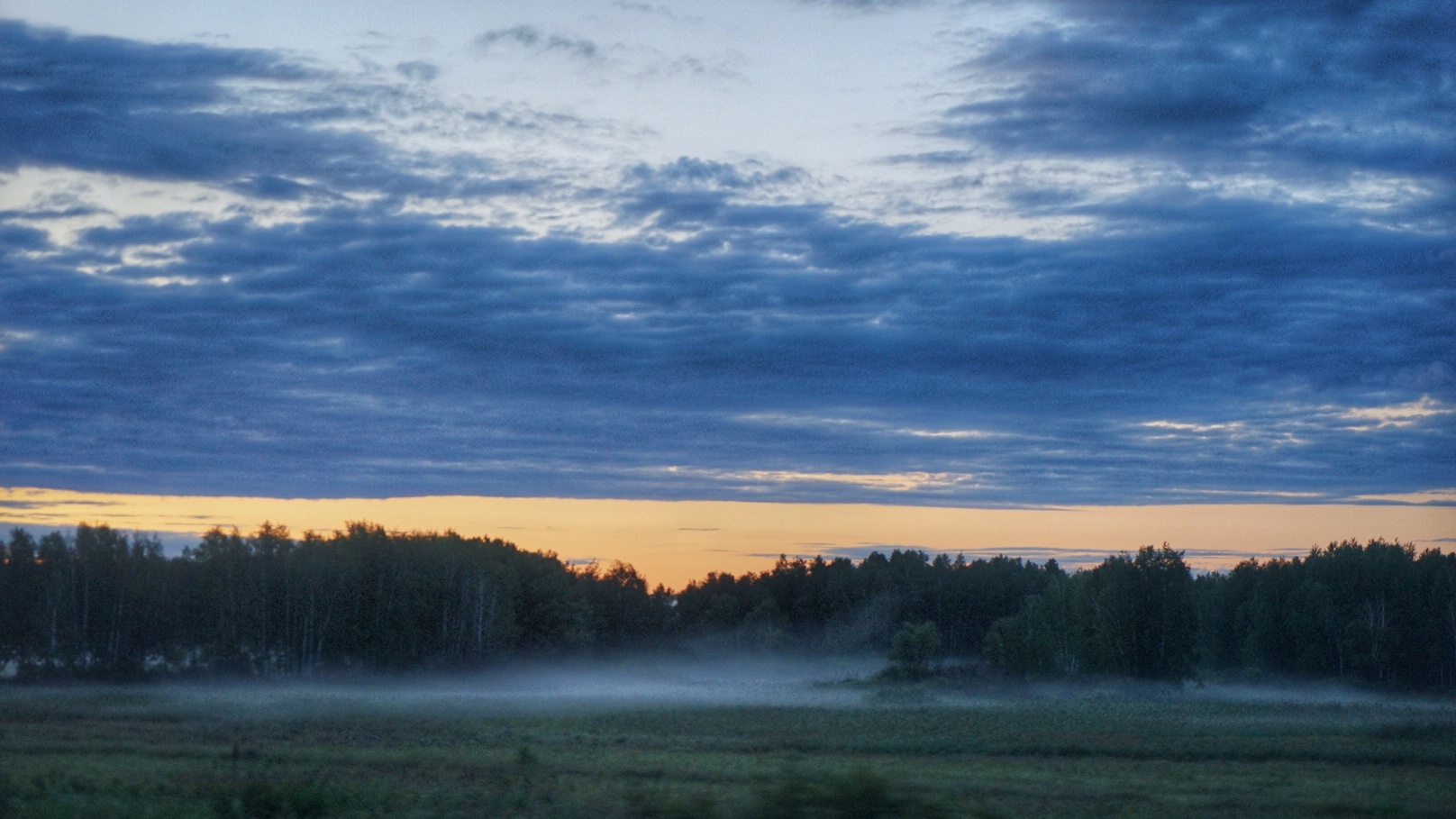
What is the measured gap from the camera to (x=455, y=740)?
37.1 metres

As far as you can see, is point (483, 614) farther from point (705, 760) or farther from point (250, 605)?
point (705, 760)

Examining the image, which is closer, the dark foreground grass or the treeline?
the dark foreground grass

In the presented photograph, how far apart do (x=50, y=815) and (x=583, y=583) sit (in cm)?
11832

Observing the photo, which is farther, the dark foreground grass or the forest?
the forest

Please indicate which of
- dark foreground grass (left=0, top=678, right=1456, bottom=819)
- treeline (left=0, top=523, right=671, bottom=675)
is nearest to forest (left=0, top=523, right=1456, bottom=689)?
treeline (left=0, top=523, right=671, bottom=675)

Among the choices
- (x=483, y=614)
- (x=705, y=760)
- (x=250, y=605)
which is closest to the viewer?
(x=705, y=760)

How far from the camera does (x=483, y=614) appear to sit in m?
94.5

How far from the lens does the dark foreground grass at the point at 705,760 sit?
1431 cm

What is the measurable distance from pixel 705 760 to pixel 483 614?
6750 centimetres

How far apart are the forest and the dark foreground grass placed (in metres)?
17.9

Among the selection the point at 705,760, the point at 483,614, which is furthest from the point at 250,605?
the point at 705,760

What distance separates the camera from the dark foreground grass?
14.3 metres

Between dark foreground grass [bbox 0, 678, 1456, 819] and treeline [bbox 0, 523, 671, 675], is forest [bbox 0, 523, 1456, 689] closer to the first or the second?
treeline [bbox 0, 523, 671, 675]

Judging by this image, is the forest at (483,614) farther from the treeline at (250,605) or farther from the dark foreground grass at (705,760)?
the dark foreground grass at (705,760)
